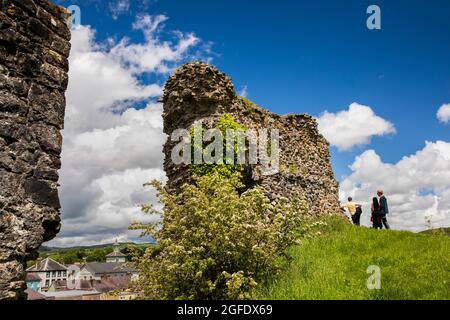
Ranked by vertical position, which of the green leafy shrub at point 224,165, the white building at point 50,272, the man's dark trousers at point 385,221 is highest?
the green leafy shrub at point 224,165

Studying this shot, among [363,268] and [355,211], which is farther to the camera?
[355,211]

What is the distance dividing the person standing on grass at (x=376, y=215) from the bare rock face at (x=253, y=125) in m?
3.14

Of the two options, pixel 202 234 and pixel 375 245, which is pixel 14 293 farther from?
pixel 375 245

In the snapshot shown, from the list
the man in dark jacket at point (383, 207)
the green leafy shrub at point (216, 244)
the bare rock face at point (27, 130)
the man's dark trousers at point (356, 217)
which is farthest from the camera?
the man's dark trousers at point (356, 217)

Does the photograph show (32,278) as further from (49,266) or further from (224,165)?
(224,165)

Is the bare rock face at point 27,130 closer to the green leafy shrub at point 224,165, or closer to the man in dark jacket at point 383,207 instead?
the green leafy shrub at point 224,165

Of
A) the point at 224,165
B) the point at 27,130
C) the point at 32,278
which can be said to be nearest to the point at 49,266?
the point at 32,278

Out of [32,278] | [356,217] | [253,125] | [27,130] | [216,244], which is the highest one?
[253,125]

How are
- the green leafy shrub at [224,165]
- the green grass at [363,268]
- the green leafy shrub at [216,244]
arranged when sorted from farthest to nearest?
the green leafy shrub at [224,165], the green leafy shrub at [216,244], the green grass at [363,268]

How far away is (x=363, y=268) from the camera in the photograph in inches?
354

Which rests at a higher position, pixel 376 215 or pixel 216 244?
pixel 376 215

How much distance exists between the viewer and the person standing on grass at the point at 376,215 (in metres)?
16.7

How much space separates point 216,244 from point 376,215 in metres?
10.9

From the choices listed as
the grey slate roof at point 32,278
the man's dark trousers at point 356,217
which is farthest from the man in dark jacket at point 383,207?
the grey slate roof at point 32,278
